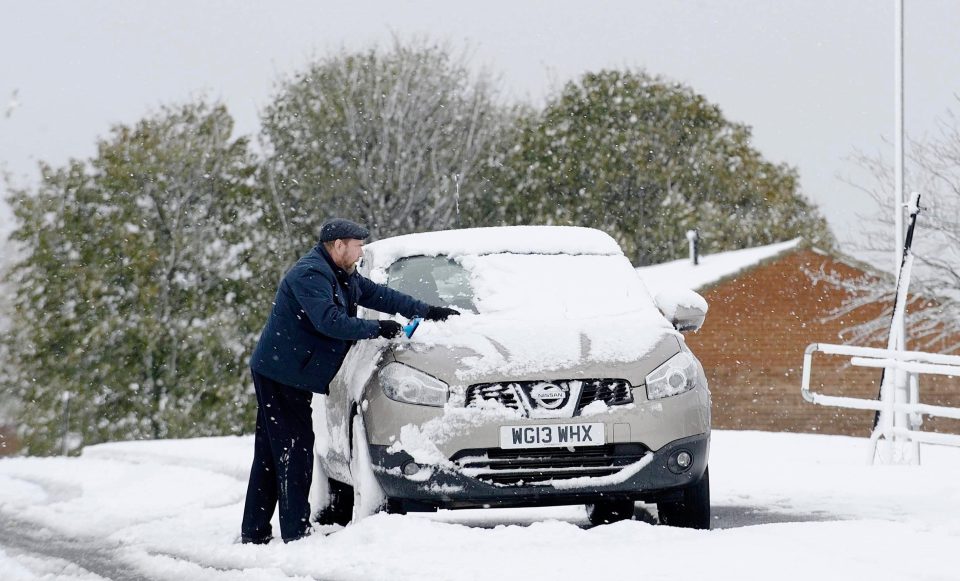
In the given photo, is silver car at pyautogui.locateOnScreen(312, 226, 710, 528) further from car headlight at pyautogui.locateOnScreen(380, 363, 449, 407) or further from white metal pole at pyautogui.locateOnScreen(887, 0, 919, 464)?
white metal pole at pyautogui.locateOnScreen(887, 0, 919, 464)

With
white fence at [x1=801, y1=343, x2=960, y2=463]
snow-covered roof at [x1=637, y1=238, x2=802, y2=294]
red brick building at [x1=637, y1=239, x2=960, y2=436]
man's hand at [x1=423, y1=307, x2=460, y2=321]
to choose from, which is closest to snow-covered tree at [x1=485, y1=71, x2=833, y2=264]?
snow-covered roof at [x1=637, y1=238, x2=802, y2=294]

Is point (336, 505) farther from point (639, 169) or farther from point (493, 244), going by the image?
point (639, 169)

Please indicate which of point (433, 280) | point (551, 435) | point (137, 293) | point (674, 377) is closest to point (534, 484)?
point (551, 435)

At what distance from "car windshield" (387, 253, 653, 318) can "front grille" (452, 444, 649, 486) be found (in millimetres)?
980

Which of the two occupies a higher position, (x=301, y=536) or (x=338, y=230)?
(x=338, y=230)

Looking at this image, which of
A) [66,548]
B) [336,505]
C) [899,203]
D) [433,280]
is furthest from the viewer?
[899,203]

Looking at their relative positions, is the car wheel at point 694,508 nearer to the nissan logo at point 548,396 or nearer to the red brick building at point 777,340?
the nissan logo at point 548,396

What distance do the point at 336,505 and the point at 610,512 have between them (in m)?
1.57

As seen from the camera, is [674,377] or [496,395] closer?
[496,395]

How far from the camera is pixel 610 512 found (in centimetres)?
848

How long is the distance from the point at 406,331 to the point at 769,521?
8.49 ft

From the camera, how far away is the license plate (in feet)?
21.8

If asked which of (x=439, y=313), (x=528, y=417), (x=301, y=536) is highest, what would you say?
(x=439, y=313)

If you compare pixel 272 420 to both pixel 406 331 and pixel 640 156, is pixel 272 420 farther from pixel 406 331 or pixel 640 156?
A: pixel 640 156
